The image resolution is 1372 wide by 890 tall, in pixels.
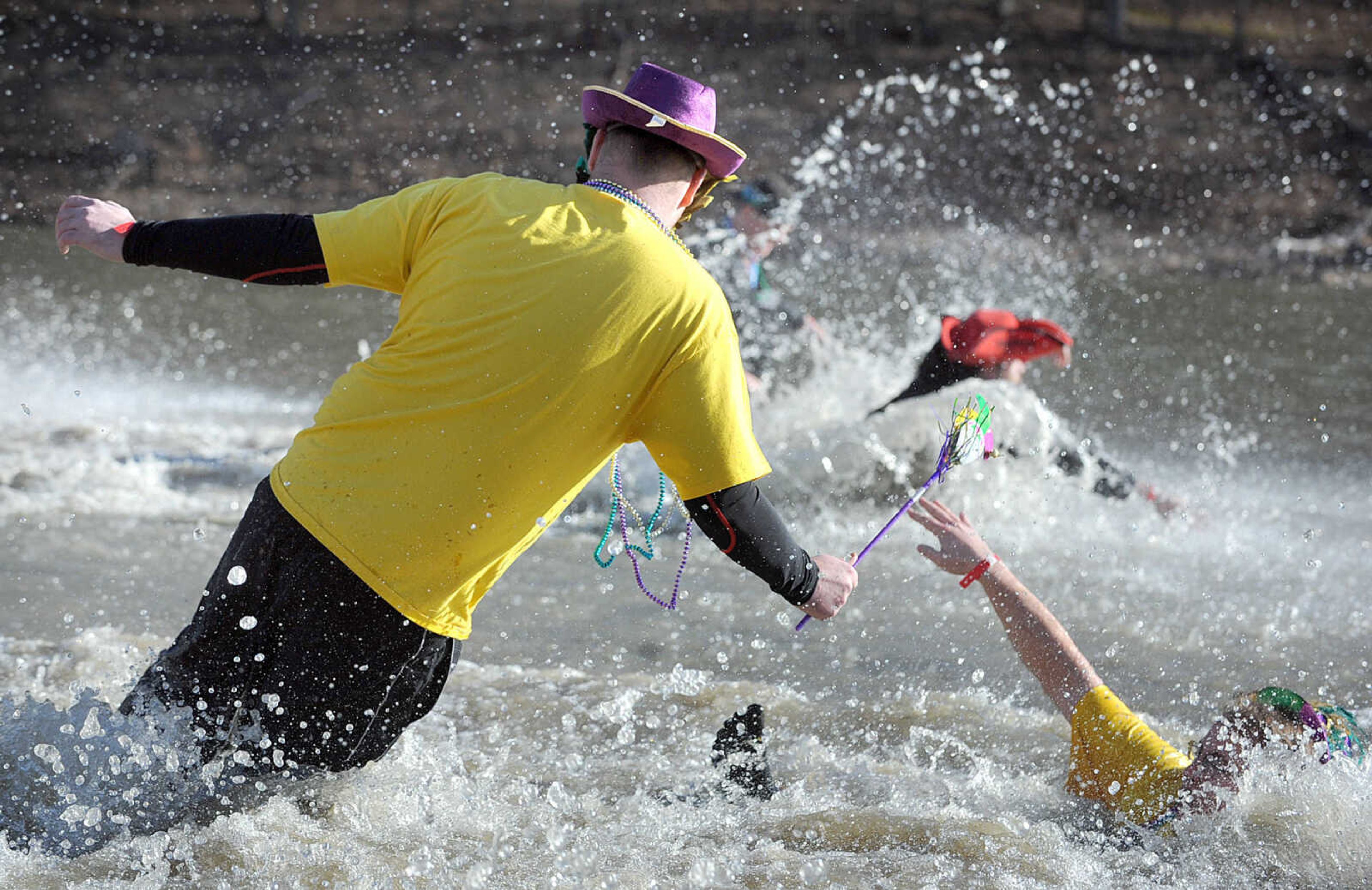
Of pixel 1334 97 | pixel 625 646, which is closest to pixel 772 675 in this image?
pixel 625 646

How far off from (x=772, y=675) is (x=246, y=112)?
1629cm

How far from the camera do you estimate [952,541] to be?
3367mm

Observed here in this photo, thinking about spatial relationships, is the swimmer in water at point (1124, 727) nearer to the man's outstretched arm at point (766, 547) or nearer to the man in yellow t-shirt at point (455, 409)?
the man's outstretched arm at point (766, 547)

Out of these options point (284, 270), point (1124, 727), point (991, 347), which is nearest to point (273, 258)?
point (284, 270)

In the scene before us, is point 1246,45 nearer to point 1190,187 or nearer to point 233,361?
point 1190,187

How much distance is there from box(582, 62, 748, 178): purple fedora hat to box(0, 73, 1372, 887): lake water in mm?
1579

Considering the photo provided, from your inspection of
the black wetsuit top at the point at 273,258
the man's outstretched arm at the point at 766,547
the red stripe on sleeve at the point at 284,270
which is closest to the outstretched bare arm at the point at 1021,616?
the man's outstretched arm at the point at 766,547

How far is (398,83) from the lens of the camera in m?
20.4

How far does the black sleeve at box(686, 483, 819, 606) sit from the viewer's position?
2.54 meters

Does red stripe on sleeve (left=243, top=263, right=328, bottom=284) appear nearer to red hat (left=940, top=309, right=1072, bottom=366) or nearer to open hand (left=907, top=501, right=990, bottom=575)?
open hand (left=907, top=501, right=990, bottom=575)

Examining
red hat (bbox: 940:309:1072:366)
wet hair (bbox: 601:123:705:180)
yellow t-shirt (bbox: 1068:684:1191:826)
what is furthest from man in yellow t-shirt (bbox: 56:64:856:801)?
red hat (bbox: 940:309:1072:366)

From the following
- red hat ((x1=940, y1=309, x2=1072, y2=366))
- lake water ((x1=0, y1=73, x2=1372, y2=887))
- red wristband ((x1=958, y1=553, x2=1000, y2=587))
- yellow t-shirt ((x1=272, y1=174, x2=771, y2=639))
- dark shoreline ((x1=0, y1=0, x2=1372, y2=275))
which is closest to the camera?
yellow t-shirt ((x1=272, y1=174, x2=771, y2=639))

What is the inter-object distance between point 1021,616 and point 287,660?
1775 mm

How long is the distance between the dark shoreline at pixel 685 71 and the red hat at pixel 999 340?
35.4 feet
